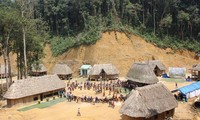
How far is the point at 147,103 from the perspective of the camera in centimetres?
2477

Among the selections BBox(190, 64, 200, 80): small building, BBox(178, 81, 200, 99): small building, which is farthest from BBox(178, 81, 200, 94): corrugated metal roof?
BBox(190, 64, 200, 80): small building

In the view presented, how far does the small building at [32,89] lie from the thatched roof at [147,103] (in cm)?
1326

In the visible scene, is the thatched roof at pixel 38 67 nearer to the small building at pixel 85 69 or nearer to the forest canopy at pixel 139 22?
the forest canopy at pixel 139 22

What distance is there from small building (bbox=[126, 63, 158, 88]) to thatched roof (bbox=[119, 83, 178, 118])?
9.57 m

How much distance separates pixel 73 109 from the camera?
30500 mm

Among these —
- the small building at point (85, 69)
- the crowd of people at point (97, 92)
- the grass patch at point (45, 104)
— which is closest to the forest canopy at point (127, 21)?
the small building at point (85, 69)

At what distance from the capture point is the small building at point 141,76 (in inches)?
1435

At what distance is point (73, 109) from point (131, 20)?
3244 cm

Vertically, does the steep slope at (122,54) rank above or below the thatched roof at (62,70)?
above

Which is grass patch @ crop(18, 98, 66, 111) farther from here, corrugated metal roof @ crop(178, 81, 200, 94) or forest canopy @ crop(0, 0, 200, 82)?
forest canopy @ crop(0, 0, 200, 82)

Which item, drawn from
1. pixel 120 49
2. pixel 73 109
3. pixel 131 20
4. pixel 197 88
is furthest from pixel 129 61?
pixel 73 109

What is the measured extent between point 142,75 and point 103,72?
10.8 meters

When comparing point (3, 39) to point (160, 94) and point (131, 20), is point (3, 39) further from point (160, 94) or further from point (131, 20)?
point (131, 20)

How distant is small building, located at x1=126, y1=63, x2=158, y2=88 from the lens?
36.4 m
